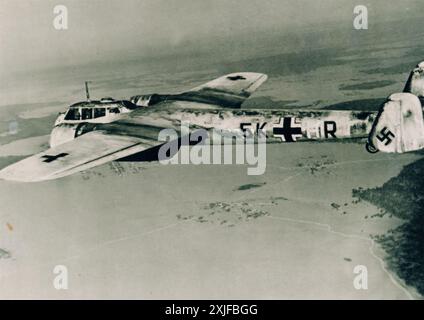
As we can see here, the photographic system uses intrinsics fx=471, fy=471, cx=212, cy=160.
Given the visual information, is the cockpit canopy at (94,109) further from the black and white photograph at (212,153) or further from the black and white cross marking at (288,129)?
the black and white cross marking at (288,129)

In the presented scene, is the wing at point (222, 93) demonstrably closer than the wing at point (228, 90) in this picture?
Yes

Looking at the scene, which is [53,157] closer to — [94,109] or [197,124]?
[94,109]

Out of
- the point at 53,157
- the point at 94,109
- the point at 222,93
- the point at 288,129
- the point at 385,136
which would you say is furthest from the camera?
the point at 222,93

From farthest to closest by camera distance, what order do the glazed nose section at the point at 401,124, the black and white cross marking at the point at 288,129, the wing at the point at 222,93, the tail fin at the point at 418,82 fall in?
the wing at the point at 222,93 < the black and white cross marking at the point at 288,129 < the tail fin at the point at 418,82 < the glazed nose section at the point at 401,124

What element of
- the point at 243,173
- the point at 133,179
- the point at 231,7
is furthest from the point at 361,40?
the point at 133,179

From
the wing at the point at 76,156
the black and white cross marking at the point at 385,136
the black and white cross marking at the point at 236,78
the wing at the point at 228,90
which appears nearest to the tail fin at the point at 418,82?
the black and white cross marking at the point at 385,136

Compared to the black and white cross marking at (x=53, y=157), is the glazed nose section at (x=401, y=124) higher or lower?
higher

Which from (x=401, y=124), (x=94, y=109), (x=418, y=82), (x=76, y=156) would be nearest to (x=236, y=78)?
(x=94, y=109)
